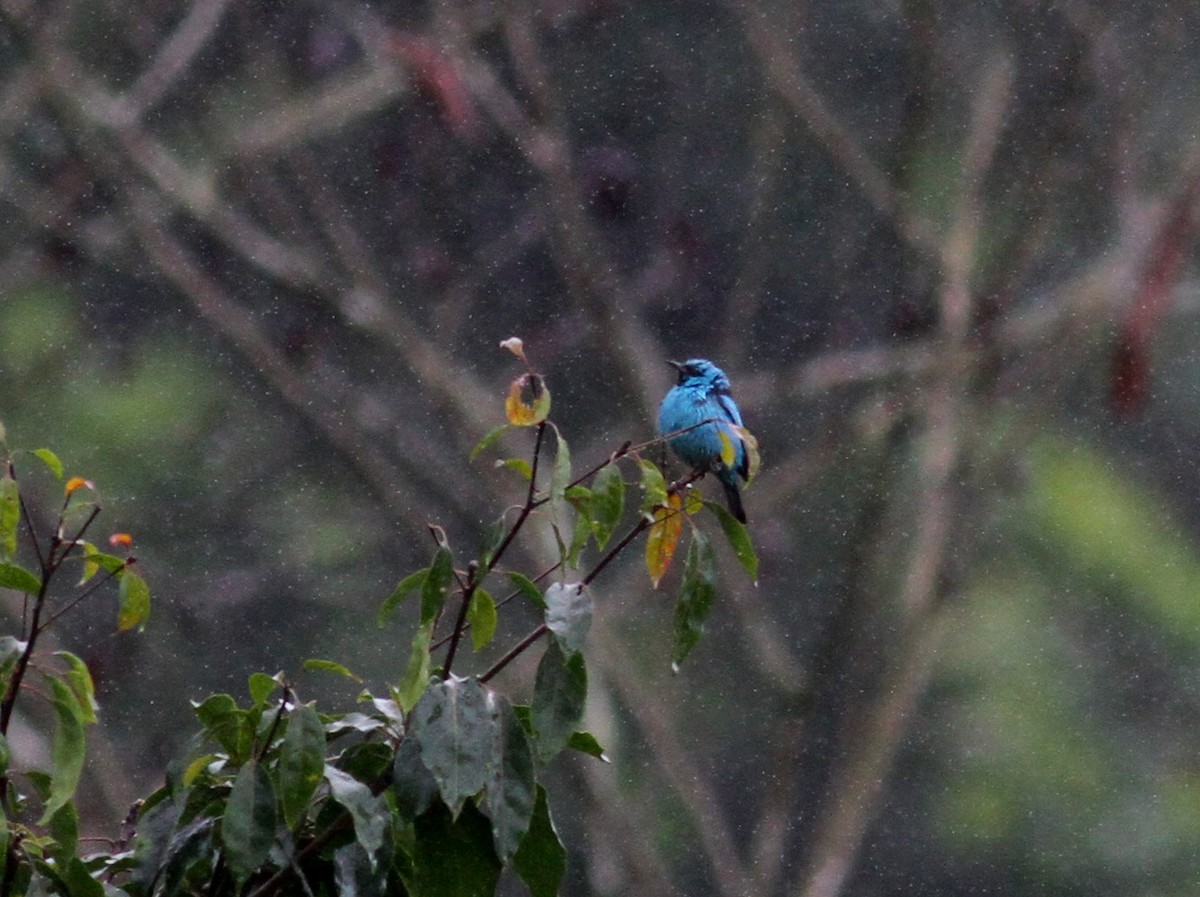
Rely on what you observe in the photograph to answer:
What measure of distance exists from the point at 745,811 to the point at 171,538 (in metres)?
0.83

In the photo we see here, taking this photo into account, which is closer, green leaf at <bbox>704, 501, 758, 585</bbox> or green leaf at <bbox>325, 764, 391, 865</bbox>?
green leaf at <bbox>325, 764, 391, 865</bbox>

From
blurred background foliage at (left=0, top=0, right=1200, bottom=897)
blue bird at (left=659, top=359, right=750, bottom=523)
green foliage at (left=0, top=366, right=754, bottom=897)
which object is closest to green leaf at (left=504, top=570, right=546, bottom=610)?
green foliage at (left=0, top=366, right=754, bottom=897)

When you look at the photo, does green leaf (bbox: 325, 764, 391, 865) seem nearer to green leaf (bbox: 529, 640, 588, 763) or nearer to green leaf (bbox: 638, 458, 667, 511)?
green leaf (bbox: 529, 640, 588, 763)

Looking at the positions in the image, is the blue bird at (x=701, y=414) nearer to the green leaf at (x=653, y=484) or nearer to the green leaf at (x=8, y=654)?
the green leaf at (x=653, y=484)

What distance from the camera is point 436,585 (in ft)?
2.64

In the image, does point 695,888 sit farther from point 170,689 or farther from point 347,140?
point 347,140

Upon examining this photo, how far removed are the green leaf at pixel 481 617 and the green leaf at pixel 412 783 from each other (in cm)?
7

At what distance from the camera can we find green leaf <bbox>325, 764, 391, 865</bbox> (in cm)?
77

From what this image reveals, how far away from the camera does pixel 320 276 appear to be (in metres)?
2.48

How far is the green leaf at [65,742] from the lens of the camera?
0.84 metres

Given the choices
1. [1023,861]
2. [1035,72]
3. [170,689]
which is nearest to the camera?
[170,689]

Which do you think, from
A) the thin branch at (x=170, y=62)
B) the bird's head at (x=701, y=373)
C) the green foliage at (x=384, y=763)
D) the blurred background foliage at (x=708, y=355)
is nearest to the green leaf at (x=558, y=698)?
the green foliage at (x=384, y=763)

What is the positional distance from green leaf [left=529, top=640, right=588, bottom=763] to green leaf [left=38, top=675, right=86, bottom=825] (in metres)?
0.22

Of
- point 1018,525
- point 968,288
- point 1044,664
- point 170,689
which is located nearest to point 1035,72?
point 968,288
